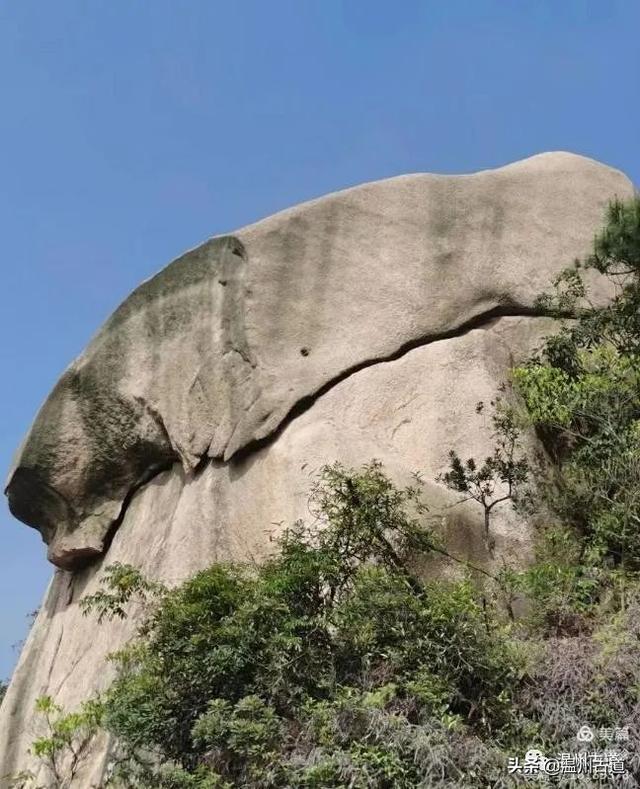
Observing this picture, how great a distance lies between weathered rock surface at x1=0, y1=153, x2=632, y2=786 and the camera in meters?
7.82

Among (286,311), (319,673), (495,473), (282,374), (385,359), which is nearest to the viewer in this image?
(319,673)

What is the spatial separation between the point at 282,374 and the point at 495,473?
2031 millimetres

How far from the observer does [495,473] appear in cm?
721

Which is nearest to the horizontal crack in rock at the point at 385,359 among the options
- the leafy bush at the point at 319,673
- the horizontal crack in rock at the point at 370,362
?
the horizontal crack in rock at the point at 370,362

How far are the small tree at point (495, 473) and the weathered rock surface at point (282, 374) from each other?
0.14 m

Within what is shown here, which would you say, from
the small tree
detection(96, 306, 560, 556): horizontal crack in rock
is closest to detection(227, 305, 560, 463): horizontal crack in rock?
detection(96, 306, 560, 556): horizontal crack in rock

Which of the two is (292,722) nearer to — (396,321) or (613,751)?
(613,751)

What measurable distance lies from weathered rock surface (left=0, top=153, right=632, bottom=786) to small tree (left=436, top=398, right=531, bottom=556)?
0.14 meters

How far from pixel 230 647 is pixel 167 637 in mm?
506

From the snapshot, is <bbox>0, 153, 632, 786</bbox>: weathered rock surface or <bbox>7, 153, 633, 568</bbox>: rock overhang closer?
<bbox>0, 153, 632, 786</bbox>: weathered rock surface

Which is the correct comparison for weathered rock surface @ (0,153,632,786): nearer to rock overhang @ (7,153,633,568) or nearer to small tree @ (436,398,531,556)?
rock overhang @ (7,153,633,568)

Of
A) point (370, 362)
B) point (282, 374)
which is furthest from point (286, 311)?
point (370, 362)

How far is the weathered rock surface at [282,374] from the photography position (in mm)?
7816

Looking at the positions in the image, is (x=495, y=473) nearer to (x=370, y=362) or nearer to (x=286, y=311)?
(x=370, y=362)
